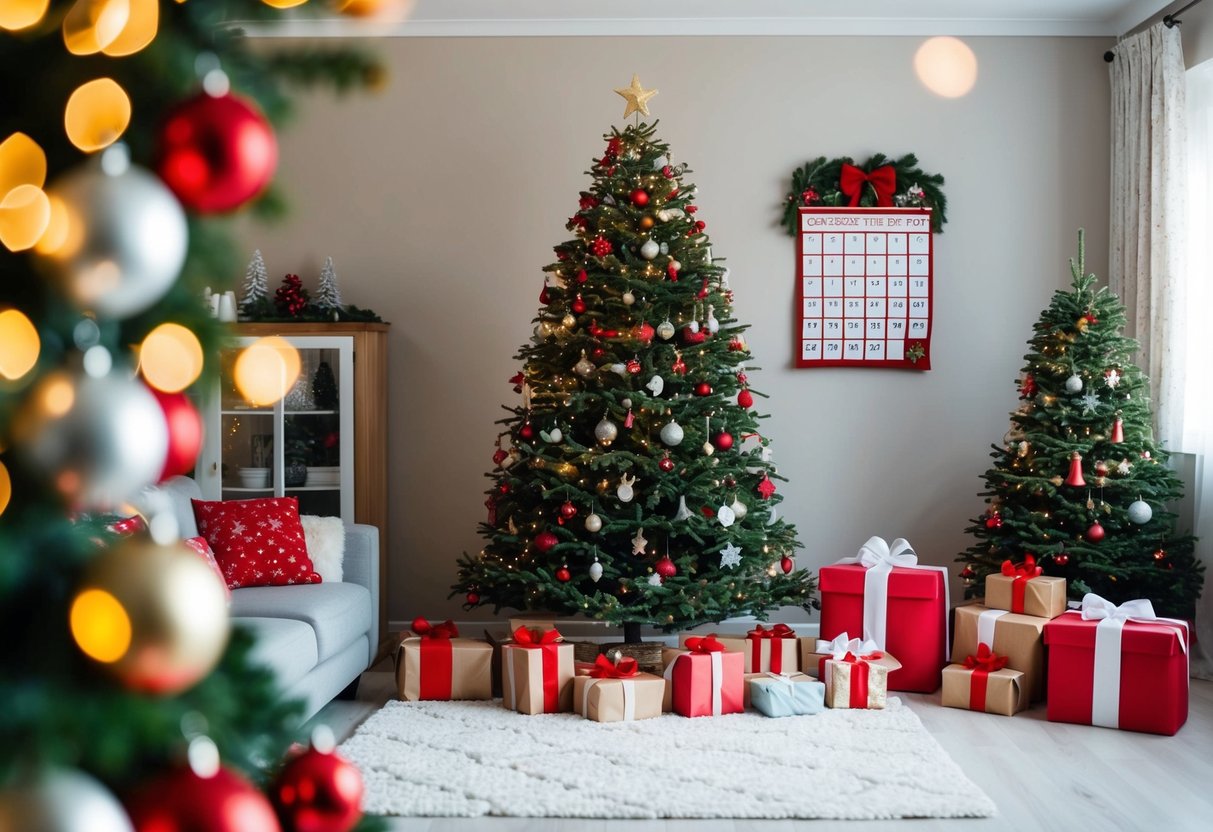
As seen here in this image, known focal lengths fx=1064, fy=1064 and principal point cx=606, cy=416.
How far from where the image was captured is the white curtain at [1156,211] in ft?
14.8

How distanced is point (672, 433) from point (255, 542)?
1.62 metres

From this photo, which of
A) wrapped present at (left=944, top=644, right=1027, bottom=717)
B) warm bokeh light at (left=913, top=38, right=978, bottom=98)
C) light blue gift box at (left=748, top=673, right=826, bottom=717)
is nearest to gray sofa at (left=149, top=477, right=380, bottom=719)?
light blue gift box at (left=748, top=673, right=826, bottom=717)

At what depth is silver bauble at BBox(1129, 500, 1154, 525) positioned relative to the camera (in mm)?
4059

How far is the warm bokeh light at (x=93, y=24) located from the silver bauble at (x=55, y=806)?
1.46 feet

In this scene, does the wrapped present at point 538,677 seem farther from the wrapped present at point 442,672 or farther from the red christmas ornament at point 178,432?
the red christmas ornament at point 178,432

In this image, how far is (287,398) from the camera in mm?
4824

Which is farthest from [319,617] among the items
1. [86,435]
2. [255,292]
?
[86,435]

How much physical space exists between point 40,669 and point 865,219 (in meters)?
4.90

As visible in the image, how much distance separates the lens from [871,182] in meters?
5.14

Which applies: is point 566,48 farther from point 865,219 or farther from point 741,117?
point 865,219

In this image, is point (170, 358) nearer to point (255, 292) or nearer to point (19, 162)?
point (19, 162)

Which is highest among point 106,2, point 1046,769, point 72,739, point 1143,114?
point 1143,114

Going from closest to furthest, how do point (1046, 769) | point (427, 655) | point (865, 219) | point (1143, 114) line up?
point (1046, 769) → point (427, 655) → point (1143, 114) → point (865, 219)

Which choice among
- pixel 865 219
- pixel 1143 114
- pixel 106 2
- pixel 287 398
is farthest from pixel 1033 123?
pixel 106 2
